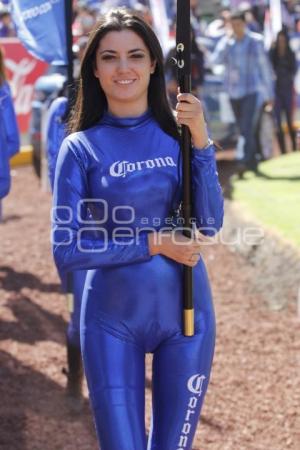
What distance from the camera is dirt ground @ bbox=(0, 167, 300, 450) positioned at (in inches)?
166

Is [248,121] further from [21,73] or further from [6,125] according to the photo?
[6,125]

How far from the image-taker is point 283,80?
11930mm

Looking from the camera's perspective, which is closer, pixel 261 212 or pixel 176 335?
pixel 176 335

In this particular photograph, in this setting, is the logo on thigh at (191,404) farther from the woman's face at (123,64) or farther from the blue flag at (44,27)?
the blue flag at (44,27)

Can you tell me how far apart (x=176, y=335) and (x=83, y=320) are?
0.32 metres

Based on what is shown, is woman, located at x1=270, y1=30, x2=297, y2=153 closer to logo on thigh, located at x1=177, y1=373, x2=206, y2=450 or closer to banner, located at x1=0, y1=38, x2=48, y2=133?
banner, located at x1=0, y1=38, x2=48, y2=133

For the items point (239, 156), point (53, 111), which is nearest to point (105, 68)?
point (53, 111)

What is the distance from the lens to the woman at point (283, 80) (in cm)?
1184

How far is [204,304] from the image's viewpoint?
111 inches

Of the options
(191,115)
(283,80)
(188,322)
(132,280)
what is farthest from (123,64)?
(283,80)

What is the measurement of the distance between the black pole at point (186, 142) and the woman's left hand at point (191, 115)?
29mm

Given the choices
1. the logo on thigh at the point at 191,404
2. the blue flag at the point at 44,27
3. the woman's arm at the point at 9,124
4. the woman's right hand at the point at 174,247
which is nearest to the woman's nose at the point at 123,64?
the woman's right hand at the point at 174,247

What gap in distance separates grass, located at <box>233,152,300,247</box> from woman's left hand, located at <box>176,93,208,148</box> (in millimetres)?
3942

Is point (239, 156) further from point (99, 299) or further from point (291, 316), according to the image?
point (99, 299)
